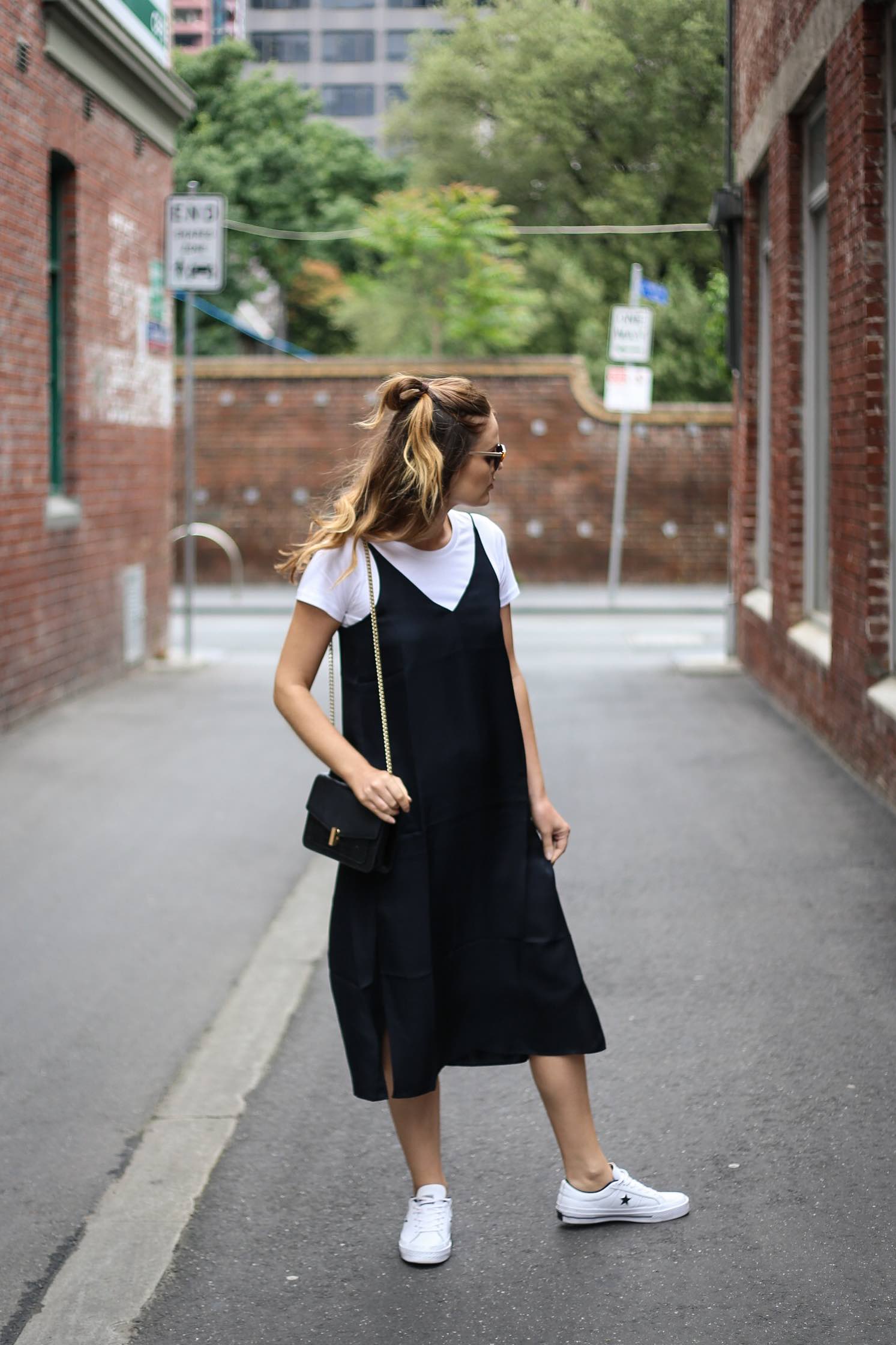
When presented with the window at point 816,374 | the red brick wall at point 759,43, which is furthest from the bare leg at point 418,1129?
the red brick wall at point 759,43

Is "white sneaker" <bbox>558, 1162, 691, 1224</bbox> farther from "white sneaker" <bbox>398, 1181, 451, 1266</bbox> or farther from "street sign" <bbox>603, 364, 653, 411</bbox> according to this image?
"street sign" <bbox>603, 364, 653, 411</bbox>

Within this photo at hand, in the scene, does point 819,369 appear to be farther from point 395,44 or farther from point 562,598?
point 395,44

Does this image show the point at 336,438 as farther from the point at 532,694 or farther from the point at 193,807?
the point at 193,807

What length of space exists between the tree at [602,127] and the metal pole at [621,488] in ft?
1.03

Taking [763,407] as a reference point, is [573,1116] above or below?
below

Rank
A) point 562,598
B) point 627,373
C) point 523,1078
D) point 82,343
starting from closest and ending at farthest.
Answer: point 523,1078, point 82,343, point 627,373, point 562,598

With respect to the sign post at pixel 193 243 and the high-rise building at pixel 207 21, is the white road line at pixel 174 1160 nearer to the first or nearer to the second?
the sign post at pixel 193 243

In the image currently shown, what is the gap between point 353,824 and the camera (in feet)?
11.2

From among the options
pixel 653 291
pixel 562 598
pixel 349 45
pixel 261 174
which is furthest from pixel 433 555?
pixel 349 45

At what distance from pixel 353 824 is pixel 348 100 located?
3884 inches

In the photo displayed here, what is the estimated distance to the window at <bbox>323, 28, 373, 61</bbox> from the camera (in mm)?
94938

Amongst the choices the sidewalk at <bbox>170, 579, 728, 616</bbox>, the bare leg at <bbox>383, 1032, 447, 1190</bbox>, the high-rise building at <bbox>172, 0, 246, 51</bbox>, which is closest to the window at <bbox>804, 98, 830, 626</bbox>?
the bare leg at <bbox>383, 1032, 447, 1190</bbox>

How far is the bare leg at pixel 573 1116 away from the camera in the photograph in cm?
365

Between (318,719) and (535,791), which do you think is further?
(535,791)
